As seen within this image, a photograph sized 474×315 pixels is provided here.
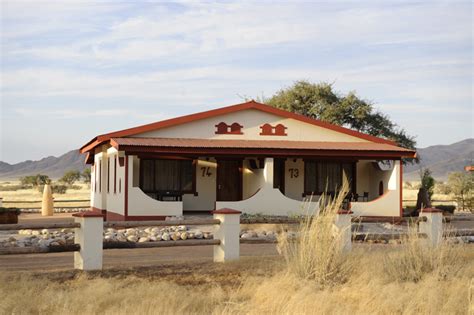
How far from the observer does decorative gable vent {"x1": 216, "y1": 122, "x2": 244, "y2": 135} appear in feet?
85.8

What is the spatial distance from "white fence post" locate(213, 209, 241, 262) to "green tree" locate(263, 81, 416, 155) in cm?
3139

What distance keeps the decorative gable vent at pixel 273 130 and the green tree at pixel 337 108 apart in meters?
18.4

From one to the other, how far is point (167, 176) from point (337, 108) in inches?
827

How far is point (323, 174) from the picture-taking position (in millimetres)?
28297

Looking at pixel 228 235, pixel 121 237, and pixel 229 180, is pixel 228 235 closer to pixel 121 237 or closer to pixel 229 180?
pixel 121 237

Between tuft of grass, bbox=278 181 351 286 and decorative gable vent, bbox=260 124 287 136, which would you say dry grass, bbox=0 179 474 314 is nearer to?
tuft of grass, bbox=278 181 351 286

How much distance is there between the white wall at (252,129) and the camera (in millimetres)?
25953

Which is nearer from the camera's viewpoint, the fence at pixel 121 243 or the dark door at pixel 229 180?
the fence at pixel 121 243

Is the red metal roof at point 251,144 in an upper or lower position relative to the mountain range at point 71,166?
lower

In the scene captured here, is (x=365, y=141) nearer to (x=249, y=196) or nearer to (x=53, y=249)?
(x=249, y=196)

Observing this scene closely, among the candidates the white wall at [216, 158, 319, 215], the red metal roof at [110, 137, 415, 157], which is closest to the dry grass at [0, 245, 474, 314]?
the red metal roof at [110, 137, 415, 157]

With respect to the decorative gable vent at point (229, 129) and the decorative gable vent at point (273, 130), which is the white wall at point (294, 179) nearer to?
the decorative gable vent at point (273, 130)


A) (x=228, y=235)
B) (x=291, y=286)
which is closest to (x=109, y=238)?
(x=228, y=235)

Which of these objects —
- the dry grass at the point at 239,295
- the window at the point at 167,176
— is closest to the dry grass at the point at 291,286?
the dry grass at the point at 239,295
